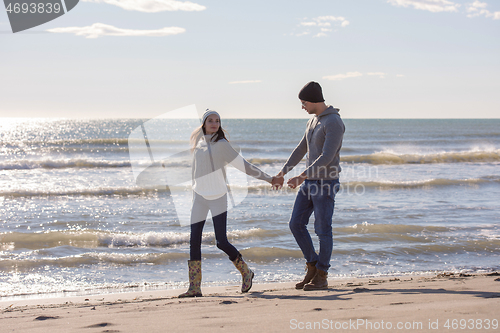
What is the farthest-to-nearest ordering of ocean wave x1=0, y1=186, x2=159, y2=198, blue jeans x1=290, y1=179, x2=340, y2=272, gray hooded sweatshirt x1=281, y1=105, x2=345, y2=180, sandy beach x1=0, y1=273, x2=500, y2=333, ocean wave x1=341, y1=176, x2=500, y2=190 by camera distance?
1. ocean wave x1=341, y1=176, x2=500, y2=190
2. ocean wave x1=0, y1=186, x2=159, y2=198
3. blue jeans x1=290, y1=179, x2=340, y2=272
4. gray hooded sweatshirt x1=281, y1=105, x2=345, y2=180
5. sandy beach x1=0, y1=273, x2=500, y2=333

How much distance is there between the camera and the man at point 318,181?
402cm

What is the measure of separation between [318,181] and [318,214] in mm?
337

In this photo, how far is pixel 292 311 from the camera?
3.10 metres

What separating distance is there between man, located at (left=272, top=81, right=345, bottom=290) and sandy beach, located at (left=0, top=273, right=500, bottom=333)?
35cm

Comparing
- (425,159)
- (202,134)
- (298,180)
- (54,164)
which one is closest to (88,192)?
(54,164)

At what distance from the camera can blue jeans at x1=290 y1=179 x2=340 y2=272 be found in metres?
4.11

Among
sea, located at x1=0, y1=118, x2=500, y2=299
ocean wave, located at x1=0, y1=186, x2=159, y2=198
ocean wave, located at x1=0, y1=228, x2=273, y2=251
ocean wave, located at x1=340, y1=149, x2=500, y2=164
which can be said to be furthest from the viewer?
ocean wave, located at x1=340, y1=149, x2=500, y2=164

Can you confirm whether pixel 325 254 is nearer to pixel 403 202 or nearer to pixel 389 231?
pixel 389 231

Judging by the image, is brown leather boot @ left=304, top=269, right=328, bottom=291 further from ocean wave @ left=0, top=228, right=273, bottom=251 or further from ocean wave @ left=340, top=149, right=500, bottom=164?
ocean wave @ left=340, top=149, right=500, bottom=164

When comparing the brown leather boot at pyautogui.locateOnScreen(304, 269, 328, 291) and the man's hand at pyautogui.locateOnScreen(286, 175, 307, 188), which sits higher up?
the man's hand at pyautogui.locateOnScreen(286, 175, 307, 188)

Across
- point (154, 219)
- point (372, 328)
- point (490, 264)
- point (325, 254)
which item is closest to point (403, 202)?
point (490, 264)

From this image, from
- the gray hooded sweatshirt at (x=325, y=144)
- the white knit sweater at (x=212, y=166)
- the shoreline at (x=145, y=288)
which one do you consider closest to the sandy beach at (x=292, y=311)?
the shoreline at (x=145, y=288)

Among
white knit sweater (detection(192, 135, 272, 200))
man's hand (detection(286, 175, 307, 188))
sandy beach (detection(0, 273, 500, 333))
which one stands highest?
white knit sweater (detection(192, 135, 272, 200))

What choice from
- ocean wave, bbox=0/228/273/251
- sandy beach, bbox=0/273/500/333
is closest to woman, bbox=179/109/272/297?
sandy beach, bbox=0/273/500/333
